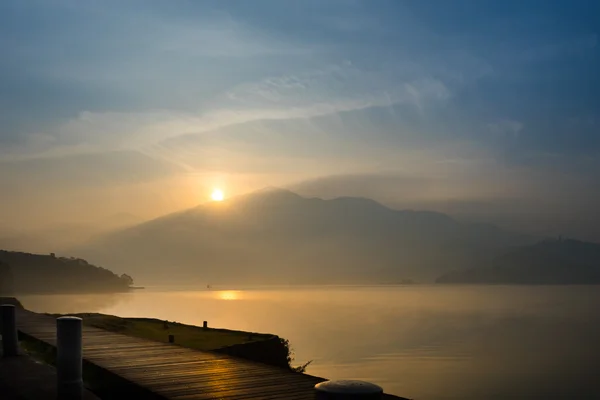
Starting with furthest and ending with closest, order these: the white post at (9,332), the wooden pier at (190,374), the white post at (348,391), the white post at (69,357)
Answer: the white post at (9,332), the wooden pier at (190,374), the white post at (69,357), the white post at (348,391)

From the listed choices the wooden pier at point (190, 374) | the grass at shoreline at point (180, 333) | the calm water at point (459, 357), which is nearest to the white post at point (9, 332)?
the wooden pier at point (190, 374)

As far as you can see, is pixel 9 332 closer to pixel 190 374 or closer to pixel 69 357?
pixel 190 374

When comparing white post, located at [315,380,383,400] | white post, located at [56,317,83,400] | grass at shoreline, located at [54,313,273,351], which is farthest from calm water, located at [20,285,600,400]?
white post, located at [315,380,383,400]

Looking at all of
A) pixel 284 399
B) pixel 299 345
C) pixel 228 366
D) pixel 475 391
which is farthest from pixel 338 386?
pixel 299 345

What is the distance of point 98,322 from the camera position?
32562mm

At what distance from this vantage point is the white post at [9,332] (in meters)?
15.6

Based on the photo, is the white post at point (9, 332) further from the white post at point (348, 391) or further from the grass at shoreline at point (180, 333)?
the white post at point (348, 391)

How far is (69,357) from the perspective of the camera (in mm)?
10273

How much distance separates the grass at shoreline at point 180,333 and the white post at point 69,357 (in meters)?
14.6

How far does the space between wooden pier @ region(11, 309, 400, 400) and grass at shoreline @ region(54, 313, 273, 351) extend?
6.42 meters

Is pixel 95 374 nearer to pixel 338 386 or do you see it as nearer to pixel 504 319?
pixel 338 386

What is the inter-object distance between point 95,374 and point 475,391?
42.4 meters

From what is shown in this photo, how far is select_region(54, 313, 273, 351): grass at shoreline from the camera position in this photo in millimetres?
26547

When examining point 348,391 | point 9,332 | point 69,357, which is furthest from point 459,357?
point 348,391
